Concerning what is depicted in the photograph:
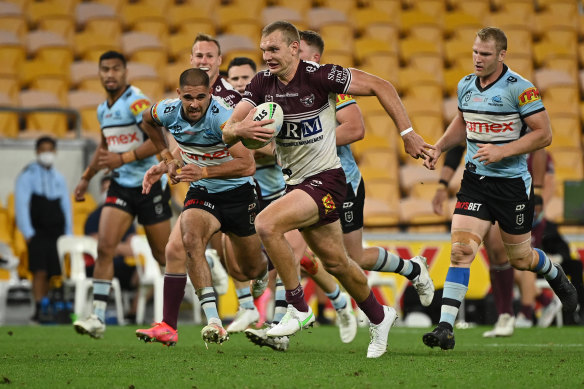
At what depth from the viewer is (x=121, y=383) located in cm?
507

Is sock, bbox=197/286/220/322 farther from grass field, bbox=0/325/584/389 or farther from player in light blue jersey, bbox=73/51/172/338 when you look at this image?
player in light blue jersey, bbox=73/51/172/338

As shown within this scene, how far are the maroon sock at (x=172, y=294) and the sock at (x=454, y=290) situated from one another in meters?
1.94

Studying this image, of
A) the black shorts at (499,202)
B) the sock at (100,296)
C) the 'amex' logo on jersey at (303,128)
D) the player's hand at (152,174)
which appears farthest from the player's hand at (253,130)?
the sock at (100,296)

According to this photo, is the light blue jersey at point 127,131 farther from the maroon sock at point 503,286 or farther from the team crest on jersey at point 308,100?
the maroon sock at point 503,286

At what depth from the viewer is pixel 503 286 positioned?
32.7ft

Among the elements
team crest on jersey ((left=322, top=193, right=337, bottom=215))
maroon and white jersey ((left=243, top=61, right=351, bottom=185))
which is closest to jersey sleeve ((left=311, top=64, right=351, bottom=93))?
maroon and white jersey ((left=243, top=61, right=351, bottom=185))

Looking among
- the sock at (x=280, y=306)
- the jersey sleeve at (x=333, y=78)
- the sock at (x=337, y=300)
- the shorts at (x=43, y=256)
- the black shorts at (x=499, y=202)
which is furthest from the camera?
the shorts at (x=43, y=256)

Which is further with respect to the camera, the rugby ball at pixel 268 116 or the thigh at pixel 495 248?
the thigh at pixel 495 248

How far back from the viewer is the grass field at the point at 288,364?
5.16 metres

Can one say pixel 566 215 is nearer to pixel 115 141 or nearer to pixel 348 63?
pixel 348 63

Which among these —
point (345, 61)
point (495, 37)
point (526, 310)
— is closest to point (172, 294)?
point (495, 37)

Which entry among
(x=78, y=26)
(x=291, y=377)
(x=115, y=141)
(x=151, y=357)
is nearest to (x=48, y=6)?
(x=78, y=26)

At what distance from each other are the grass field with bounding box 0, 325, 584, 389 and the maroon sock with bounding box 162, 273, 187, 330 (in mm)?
302

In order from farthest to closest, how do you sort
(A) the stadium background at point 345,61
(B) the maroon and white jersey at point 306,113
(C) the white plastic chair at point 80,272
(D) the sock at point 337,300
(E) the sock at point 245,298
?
(A) the stadium background at point 345,61 → (C) the white plastic chair at point 80,272 → (E) the sock at point 245,298 → (D) the sock at point 337,300 → (B) the maroon and white jersey at point 306,113
